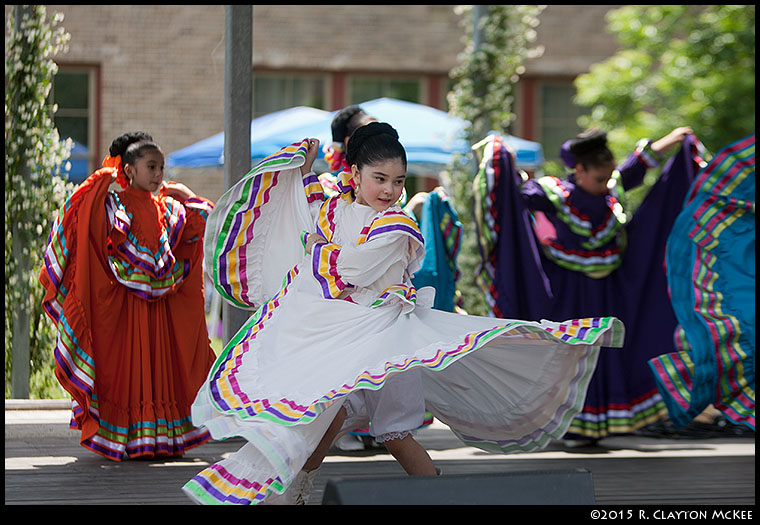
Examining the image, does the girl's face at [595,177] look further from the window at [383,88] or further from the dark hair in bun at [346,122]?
the window at [383,88]

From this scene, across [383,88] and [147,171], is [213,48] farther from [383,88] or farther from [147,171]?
[147,171]

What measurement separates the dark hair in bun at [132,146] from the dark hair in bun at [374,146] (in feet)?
4.68

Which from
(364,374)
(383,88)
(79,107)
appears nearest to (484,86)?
(364,374)

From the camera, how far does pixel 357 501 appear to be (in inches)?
108

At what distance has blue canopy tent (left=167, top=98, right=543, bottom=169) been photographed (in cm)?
782

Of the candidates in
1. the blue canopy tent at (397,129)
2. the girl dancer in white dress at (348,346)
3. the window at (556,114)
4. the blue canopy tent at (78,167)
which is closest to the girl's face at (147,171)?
the girl dancer in white dress at (348,346)

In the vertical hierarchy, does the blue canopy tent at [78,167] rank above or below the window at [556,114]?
below

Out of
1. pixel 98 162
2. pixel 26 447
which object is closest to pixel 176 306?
Result: pixel 26 447

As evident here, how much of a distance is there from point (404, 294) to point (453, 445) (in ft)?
6.71

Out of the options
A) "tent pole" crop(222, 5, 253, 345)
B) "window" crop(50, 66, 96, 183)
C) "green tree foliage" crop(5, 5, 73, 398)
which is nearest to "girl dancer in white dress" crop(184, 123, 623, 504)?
"tent pole" crop(222, 5, 253, 345)

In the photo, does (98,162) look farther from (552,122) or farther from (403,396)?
(403,396)

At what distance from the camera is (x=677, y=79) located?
12.7m

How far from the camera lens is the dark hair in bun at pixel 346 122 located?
4504 mm

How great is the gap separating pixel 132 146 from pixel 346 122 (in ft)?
2.99
